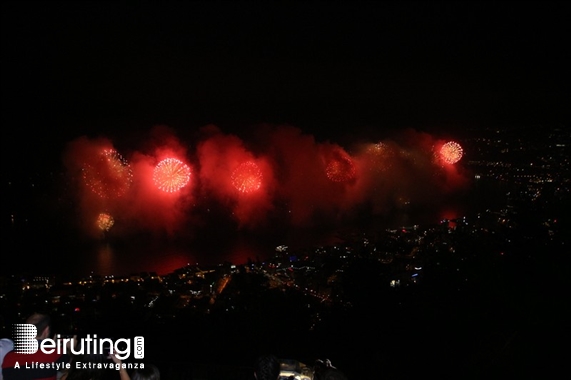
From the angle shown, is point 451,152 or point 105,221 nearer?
point 105,221

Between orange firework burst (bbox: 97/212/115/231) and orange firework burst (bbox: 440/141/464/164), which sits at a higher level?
orange firework burst (bbox: 440/141/464/164)

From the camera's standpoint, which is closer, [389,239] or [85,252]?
[389,239]

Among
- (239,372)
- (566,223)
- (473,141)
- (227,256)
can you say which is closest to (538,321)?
(566,223)

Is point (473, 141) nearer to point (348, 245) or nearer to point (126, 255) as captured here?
point (348, 245)

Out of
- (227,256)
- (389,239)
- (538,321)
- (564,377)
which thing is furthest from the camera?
(227,256)

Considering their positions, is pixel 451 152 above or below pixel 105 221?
above
